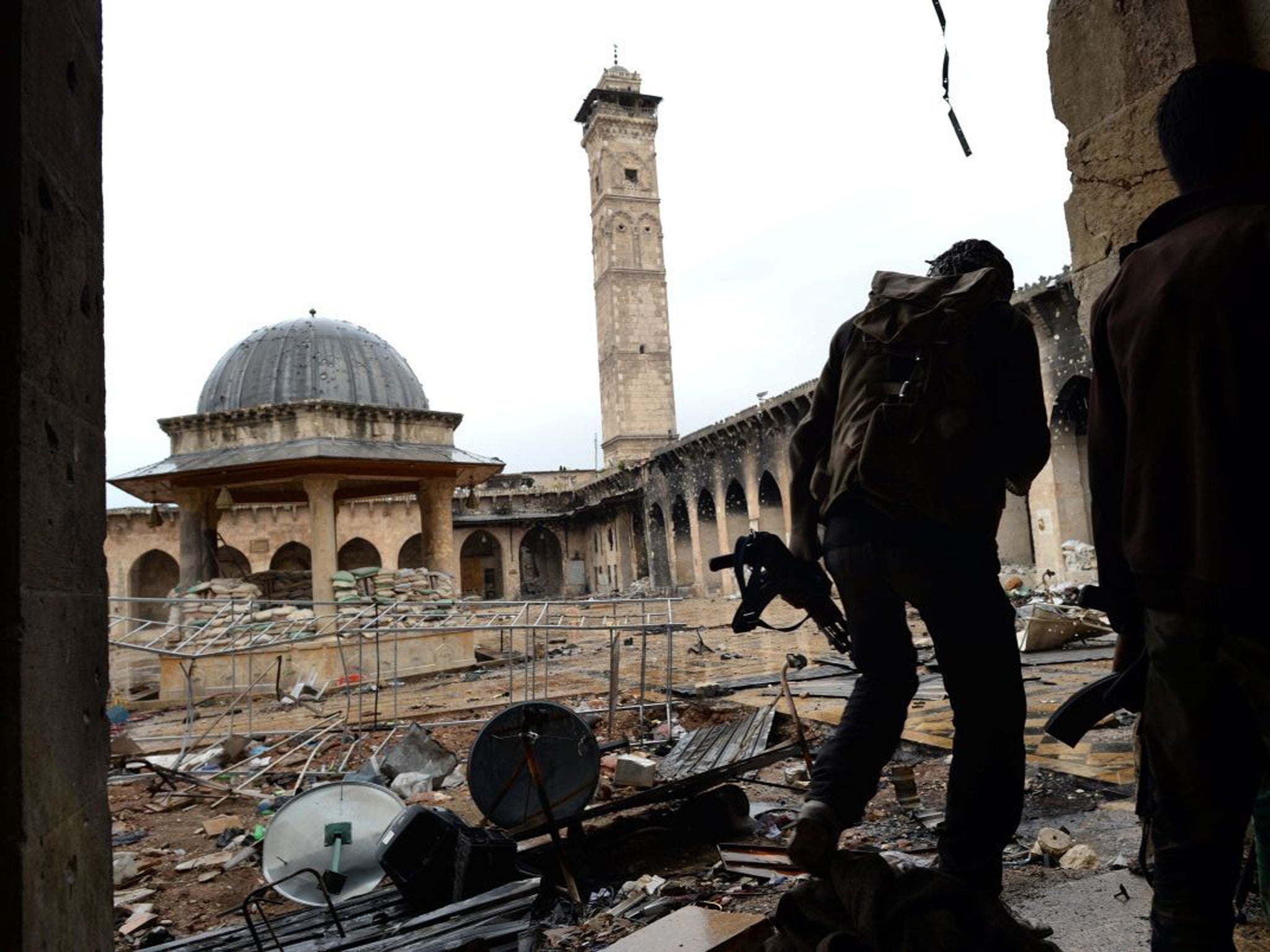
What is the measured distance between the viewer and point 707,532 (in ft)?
92.8

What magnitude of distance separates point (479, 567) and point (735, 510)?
1672 cm

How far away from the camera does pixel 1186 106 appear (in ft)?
5.28

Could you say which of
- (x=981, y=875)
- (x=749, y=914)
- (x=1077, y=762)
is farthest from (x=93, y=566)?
(x=1077, y=762)

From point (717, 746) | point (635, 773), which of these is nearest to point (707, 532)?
point (717, 746)

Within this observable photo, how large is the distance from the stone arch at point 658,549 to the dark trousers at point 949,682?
28.7m

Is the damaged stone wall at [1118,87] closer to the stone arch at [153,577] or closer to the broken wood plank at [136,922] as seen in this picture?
the broken wood plank at [136,922]

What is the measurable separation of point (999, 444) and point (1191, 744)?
0.82m


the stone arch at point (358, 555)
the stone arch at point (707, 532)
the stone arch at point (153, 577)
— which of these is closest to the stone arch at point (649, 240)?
the stone arch at point (707, 532)

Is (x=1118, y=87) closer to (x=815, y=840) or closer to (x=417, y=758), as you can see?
(x=815, y=840)

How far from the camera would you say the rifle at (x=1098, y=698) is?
170cm

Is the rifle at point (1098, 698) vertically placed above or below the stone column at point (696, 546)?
below

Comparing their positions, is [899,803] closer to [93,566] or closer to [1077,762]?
[1077,762]

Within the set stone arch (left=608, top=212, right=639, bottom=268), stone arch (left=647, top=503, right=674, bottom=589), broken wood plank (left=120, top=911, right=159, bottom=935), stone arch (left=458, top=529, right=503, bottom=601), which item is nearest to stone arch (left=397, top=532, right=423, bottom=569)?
stone arch (left=458, top=529, right=503, bottom=601)

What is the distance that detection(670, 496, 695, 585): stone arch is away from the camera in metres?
29.7
